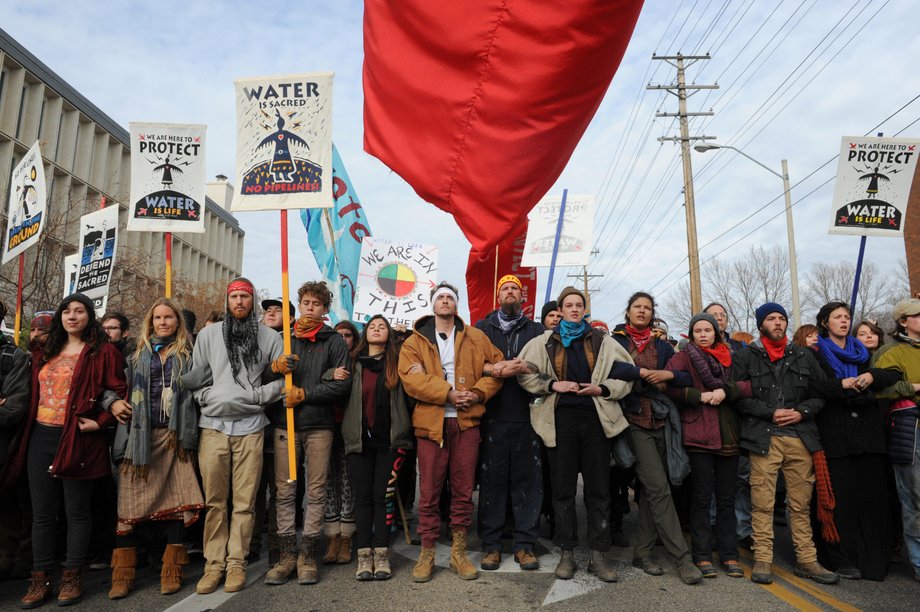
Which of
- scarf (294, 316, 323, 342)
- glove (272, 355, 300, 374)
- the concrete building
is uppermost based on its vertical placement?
the concrete building

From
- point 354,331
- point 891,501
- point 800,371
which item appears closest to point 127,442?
point 354,331

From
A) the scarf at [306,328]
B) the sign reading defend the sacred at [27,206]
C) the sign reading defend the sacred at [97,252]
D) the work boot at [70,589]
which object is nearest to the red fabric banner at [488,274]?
the scarf at [306,328]

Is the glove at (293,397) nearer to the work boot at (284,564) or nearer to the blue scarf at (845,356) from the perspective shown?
the work boot at (284,564)

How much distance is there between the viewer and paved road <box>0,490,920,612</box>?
4.09 meters

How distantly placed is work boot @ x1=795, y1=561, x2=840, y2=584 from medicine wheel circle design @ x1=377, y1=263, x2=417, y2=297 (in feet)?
18.1

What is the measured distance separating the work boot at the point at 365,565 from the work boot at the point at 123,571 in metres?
1.60

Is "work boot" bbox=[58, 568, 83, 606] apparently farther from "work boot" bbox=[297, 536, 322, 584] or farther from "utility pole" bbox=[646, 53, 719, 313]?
"utility pole" bbox=[646, 53, 719, 313]

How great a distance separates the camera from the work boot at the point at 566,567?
4577 millimetres

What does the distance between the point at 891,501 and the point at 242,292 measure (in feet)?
18.8

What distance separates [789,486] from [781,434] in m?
0.42

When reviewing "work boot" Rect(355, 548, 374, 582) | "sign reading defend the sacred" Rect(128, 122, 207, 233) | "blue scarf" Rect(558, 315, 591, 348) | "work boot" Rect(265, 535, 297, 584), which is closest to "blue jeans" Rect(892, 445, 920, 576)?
"blue scarf" Rect(558, 315, 591, 348)

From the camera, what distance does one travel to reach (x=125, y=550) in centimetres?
450

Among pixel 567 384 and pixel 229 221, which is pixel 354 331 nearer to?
pixel 567 384

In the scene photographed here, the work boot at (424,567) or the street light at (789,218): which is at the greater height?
the street light at (789,218)
